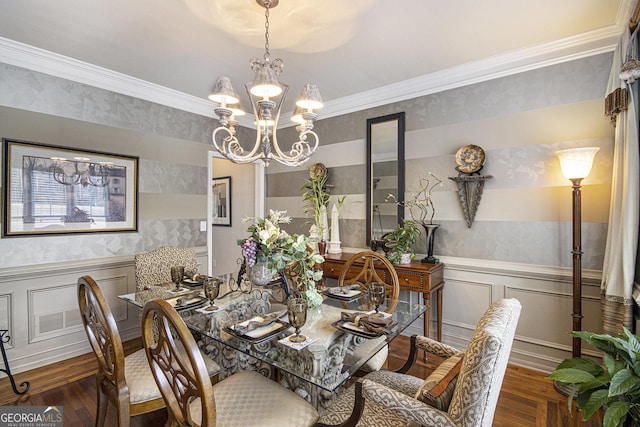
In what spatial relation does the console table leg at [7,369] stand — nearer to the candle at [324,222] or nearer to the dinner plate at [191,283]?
the dinner plate at [191,283]

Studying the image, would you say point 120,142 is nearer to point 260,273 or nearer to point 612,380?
point 260,273

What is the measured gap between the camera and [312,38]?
7.62 feet

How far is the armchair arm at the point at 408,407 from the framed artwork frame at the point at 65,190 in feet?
9.67

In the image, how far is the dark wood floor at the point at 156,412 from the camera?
195 centimetres

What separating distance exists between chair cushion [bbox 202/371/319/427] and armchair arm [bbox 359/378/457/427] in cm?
32

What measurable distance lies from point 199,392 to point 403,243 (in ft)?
7.30

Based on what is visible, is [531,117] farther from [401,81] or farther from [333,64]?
[333,64]

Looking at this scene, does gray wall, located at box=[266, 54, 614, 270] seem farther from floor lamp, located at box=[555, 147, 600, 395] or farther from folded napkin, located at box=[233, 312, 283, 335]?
folded napkin, located at box=[233, 312, 283, 335]

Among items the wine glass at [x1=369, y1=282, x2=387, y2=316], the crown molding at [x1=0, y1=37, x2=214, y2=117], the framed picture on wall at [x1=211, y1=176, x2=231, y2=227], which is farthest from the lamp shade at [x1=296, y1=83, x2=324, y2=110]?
the framed picture on wall at [x1=211, y1=176, x2=231, y2=227]

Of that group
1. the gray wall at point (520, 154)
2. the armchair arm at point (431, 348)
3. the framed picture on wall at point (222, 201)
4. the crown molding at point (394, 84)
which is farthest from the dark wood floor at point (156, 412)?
the framed picture on wall at point (222, 201)

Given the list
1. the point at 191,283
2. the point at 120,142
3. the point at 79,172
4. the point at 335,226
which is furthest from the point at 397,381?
the point at 120,142

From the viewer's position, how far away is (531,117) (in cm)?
259

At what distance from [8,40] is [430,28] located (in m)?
3.24

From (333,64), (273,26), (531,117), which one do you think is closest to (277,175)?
(333,64)
